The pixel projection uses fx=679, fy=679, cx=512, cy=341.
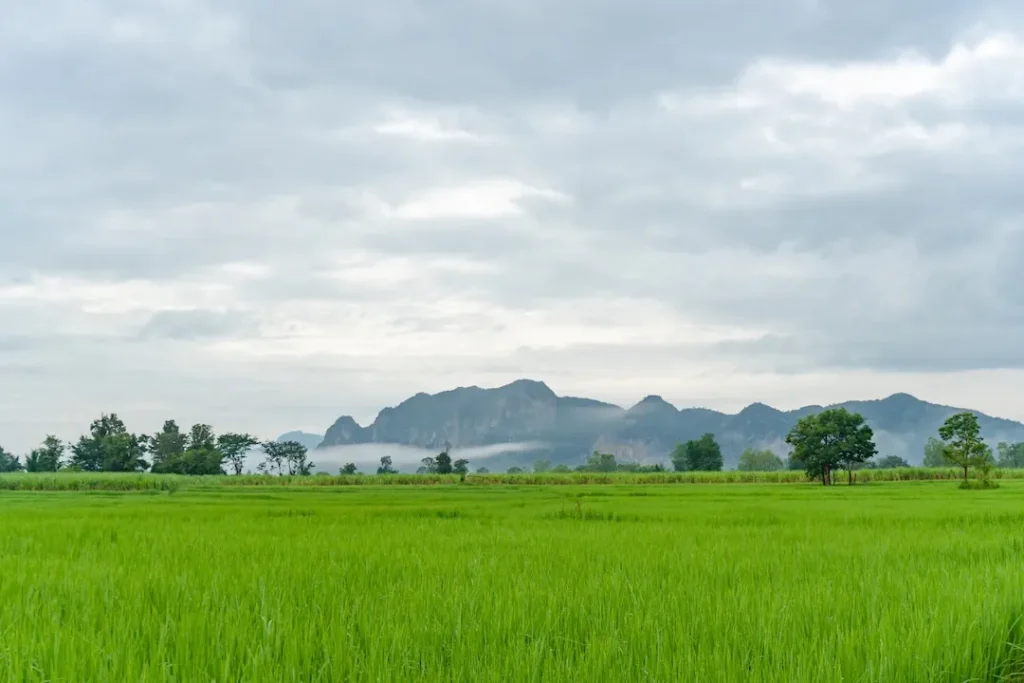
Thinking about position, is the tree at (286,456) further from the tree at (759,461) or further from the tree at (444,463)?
the tree at (759,461)

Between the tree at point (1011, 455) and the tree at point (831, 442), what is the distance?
329 ft

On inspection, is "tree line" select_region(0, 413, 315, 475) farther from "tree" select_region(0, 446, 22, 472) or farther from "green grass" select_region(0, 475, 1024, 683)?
"green grass" select_region(0, 475, 1024, 683)

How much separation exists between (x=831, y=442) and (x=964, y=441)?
397 inches

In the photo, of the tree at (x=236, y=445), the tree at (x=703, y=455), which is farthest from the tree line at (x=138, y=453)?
the tree at (x=703, y=455)

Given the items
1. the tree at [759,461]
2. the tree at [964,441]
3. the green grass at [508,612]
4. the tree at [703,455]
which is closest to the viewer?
the green grass at [508,612]

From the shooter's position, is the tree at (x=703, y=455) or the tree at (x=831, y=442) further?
the tree at (x=703, y=455)

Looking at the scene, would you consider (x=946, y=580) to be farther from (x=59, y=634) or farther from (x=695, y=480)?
(x=695, y=480)

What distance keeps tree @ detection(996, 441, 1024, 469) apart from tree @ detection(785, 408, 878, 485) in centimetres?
10018

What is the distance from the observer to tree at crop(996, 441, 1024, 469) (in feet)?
431

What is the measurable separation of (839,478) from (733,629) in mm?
62668

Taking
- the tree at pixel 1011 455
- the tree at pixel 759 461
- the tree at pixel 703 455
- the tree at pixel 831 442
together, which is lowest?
the tree at pixel 759 461

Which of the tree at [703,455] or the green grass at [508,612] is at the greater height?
the green grass at [508,612]

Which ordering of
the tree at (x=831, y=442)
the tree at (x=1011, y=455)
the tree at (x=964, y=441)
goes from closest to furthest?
the tree at (x=964, y=441)
the tree at (x=831, y=442)
the tree at (x=1011, y=455)

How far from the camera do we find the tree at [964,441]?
41844 mm
